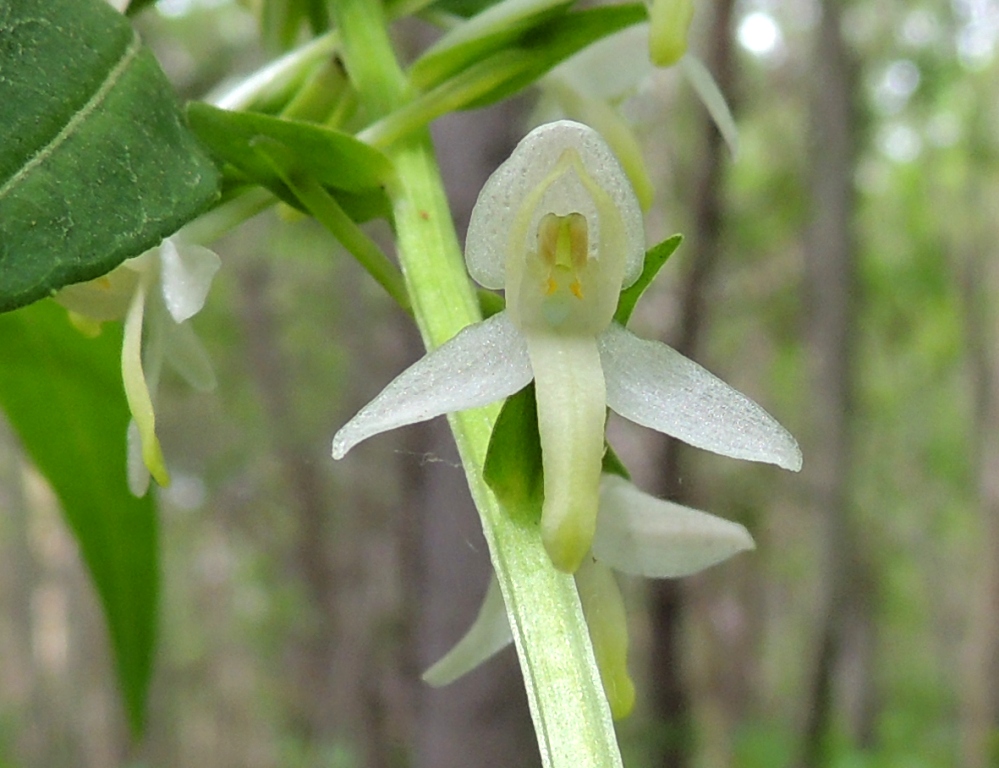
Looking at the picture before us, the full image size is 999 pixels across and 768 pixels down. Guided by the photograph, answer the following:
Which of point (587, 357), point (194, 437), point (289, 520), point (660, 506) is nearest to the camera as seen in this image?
point (587, 357)

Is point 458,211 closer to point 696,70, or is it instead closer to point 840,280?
point 696,70

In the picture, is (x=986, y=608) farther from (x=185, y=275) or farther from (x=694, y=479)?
(x=185, y=275)

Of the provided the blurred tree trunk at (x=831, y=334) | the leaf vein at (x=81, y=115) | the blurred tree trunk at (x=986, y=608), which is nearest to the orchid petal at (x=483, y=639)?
the leaf vein at (x=81, y=115)

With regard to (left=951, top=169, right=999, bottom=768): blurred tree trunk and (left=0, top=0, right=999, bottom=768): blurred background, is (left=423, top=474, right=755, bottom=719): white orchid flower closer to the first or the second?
(left=0, top=0, right=999, bottom=768): blurred background

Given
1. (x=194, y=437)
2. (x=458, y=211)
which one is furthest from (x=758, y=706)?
(x=458, y=211)

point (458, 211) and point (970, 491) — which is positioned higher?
point (458, 211)

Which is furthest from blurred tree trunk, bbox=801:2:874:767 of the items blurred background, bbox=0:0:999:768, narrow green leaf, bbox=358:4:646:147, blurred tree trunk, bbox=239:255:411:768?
narrow green leaf, bbox=358:4:646:147

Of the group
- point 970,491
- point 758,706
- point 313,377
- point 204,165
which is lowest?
point 758,706
